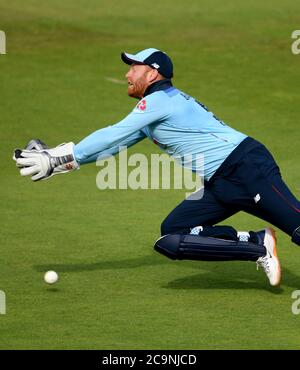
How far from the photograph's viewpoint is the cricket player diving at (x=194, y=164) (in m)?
11.0

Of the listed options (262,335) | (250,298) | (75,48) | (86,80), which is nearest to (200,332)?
(262,335)

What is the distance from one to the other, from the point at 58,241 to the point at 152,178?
10.9 ft

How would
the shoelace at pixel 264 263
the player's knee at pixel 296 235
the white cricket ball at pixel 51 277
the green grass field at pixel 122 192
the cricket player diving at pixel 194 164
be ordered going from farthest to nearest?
1. the shoelace at pixel 264 263
2. the white cricket ball at pixel 51 277
3. the cricket player diving at pixel 194 164
4. the player's knee at pixel 296 235
5. the green grass field at pixel 122 192

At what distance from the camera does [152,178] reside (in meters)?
16.2

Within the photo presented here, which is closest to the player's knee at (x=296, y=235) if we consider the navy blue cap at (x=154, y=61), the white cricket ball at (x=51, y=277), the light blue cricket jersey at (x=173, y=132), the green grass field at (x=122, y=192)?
the green grass field at (x=122, y=192)

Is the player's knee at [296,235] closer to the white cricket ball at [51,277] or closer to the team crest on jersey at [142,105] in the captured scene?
the team crest on jersey at [142,105]

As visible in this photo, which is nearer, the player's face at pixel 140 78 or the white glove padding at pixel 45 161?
the white glove padding at pixel 45 161

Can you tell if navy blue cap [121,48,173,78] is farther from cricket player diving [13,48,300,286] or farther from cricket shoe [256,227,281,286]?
cricket shoe [256,227,281,286]

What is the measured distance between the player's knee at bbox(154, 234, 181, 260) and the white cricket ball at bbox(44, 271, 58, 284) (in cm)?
106

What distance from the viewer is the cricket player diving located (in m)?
11.0

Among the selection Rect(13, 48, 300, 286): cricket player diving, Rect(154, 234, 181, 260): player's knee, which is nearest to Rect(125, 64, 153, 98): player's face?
Rect(13, 48, 300, 286): cricket player diving

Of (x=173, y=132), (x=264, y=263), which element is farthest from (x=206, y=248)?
(x=173, y=132)

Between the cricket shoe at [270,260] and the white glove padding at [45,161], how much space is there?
6.64ft

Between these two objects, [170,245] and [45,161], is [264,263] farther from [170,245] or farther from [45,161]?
[45,161]
